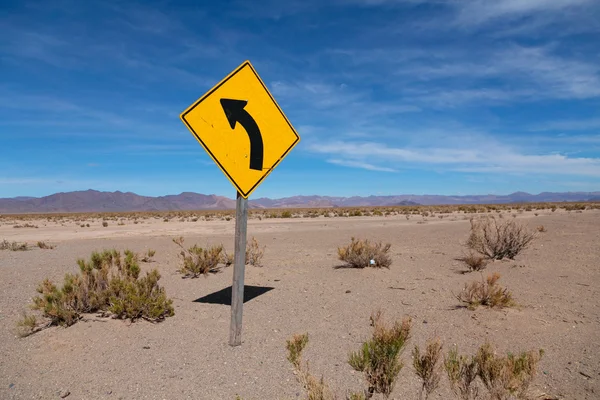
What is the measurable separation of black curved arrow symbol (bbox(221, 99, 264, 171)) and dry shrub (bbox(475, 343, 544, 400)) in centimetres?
317

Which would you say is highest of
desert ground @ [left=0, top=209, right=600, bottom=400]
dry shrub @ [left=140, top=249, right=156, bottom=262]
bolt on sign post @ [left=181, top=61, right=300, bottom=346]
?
bolt on sign post @ [left=181, top=61, right=300, bottom=346]

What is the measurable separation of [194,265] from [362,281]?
12.8 feet

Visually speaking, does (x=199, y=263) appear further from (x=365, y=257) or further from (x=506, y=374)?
(x=506, y=374)

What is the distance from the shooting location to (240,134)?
16.2ft

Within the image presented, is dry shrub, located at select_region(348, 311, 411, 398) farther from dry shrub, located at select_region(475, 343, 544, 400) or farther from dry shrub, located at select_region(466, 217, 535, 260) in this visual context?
dry shrub, located at select_region(466, 217, 535, 260)

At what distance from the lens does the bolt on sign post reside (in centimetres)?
471

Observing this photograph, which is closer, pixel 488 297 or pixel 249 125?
pixel 249 125

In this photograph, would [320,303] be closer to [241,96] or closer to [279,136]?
[279,136]

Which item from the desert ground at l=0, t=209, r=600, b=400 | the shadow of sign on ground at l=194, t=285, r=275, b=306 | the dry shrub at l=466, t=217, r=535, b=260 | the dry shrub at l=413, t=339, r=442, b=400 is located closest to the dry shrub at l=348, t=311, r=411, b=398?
Answer: the dry shrub at l=413, t=339, r=442, b=400

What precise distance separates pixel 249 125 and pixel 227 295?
4.03 metres

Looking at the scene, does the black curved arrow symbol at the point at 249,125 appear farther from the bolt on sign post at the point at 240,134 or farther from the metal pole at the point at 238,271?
the metal pole at the point at 238,271

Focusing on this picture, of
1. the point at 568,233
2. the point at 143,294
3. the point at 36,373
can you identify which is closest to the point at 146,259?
the point at 143,294

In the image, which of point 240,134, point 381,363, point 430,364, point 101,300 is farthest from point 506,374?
point 101,300

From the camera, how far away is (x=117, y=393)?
3990mm
